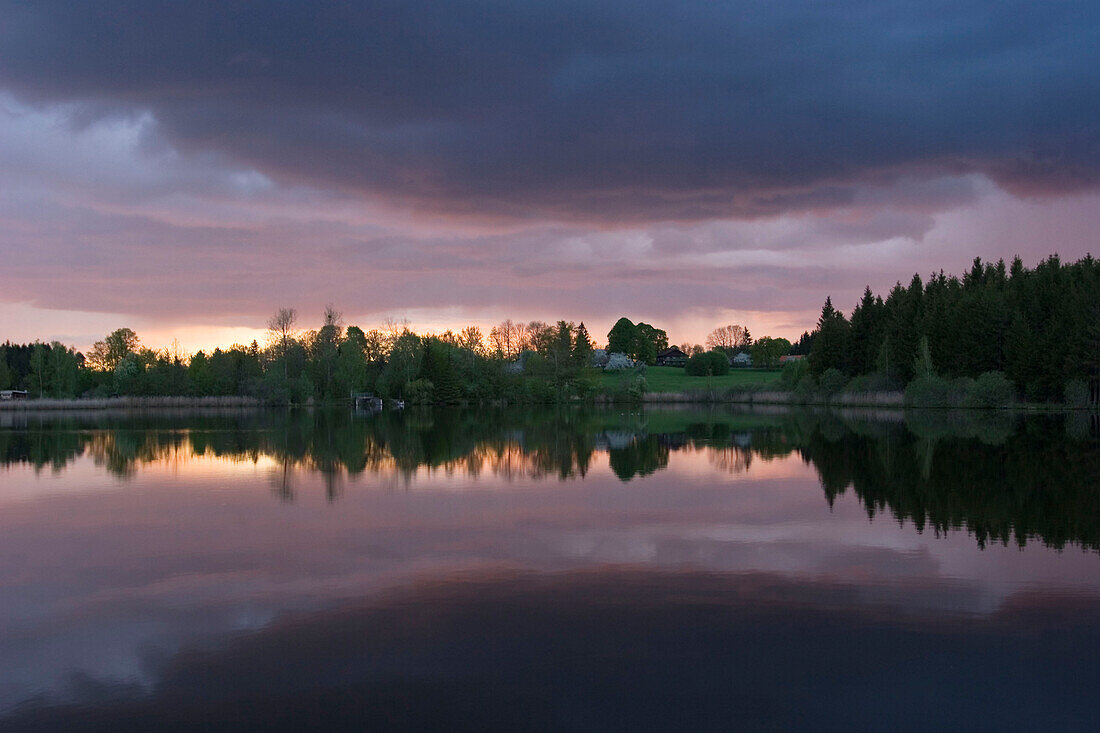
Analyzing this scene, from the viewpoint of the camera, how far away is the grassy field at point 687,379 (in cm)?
11769

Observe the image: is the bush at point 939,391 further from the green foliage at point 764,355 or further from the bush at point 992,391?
the green foliage at point 764,355

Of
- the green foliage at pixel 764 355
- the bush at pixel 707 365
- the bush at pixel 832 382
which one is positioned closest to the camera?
the bush at pixel 832 382

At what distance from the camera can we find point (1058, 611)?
1054cm

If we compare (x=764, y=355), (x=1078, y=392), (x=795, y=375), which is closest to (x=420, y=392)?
(x=795, y=375)

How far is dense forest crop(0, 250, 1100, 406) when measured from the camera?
2675 inches

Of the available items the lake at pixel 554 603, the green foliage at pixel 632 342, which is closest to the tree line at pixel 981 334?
the lake at pixel 554 603

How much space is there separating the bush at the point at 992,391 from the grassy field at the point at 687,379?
4415 centimetres

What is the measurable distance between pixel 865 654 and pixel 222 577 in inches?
353

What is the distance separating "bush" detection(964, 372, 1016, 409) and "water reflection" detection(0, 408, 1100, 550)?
1385cm

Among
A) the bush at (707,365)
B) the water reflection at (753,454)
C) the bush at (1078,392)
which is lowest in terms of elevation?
the water reflection at (753,454)

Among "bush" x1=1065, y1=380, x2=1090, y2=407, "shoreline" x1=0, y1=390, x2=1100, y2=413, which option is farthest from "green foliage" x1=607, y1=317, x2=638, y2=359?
"bush" x1=1065, y1=380, x2=1090, y2=407

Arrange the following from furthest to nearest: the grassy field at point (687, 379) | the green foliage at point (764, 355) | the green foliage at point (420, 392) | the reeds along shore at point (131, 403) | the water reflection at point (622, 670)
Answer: the green foliage at point (764, 355) → the grassy field at point (687, 379) → the green foliage at point (420, 392) → the reeds along shore at point (131, 403) → the water reflection at point (622, 670)

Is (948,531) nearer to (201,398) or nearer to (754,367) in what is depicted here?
(201,398)

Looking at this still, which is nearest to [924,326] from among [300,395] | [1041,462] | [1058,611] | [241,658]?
Answer: [1041,462]
